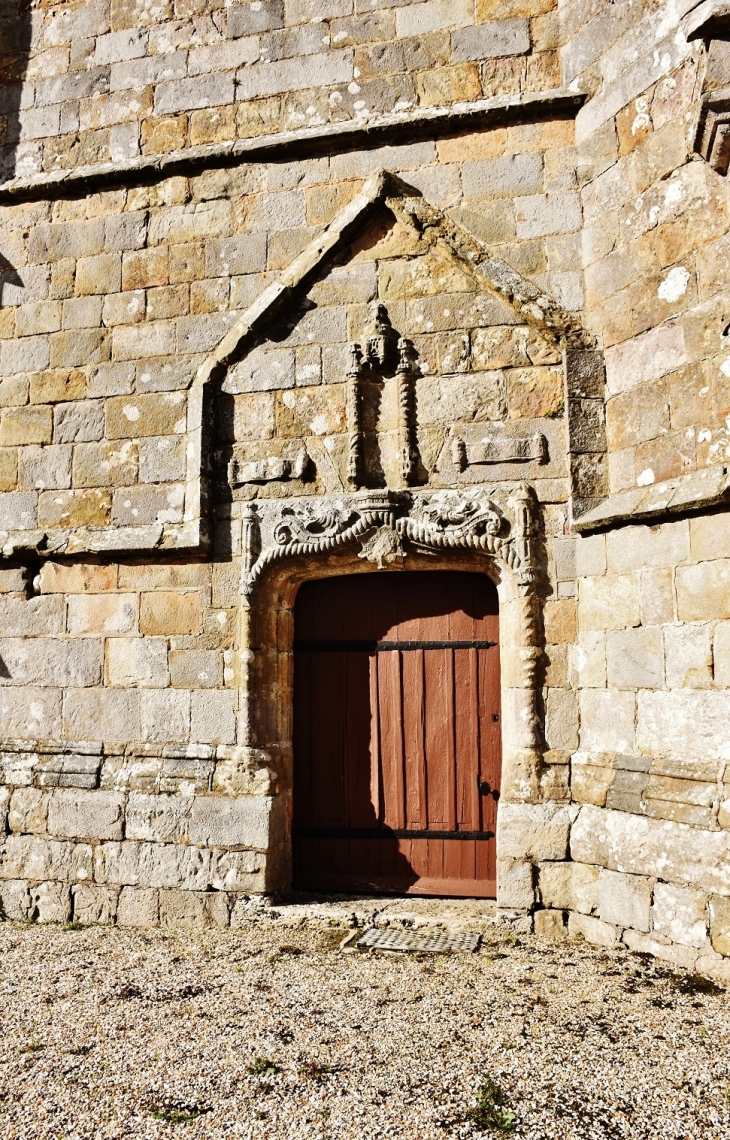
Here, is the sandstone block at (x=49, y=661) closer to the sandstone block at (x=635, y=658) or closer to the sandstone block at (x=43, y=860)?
the sandstone block at (x=43, y=860)

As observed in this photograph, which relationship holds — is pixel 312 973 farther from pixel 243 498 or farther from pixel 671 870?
pixel 243 498

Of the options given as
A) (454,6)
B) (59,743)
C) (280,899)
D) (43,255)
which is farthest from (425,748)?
(454,6)

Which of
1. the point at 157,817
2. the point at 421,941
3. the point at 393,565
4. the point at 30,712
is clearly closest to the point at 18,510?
the point at 30,712

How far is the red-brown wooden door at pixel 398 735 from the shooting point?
4.31 m

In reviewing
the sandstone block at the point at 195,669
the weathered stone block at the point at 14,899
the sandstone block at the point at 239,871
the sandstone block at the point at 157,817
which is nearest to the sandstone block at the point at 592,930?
the sandstone block at the point at 239,871

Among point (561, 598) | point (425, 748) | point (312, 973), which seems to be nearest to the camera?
point (312, 973)

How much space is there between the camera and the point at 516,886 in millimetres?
3869

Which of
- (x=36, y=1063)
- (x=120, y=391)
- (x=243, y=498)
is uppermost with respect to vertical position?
(x=120, y=391)

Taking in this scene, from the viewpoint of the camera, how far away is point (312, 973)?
3.39 m

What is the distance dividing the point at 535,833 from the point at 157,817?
193cm

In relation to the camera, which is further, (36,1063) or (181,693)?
(181,693)

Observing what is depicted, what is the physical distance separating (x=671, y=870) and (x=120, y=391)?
3.78 m

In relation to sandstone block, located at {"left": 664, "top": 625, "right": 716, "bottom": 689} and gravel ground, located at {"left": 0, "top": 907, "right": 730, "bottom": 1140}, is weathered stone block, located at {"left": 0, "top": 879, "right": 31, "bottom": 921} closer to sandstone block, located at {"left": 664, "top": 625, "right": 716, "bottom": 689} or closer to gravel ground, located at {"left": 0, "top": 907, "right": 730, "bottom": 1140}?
gravel ground, located at {"left": 0, "top": 907, "right": 730, "bottom": 1140}

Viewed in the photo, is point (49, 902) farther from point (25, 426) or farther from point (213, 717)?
point (25, 426)
